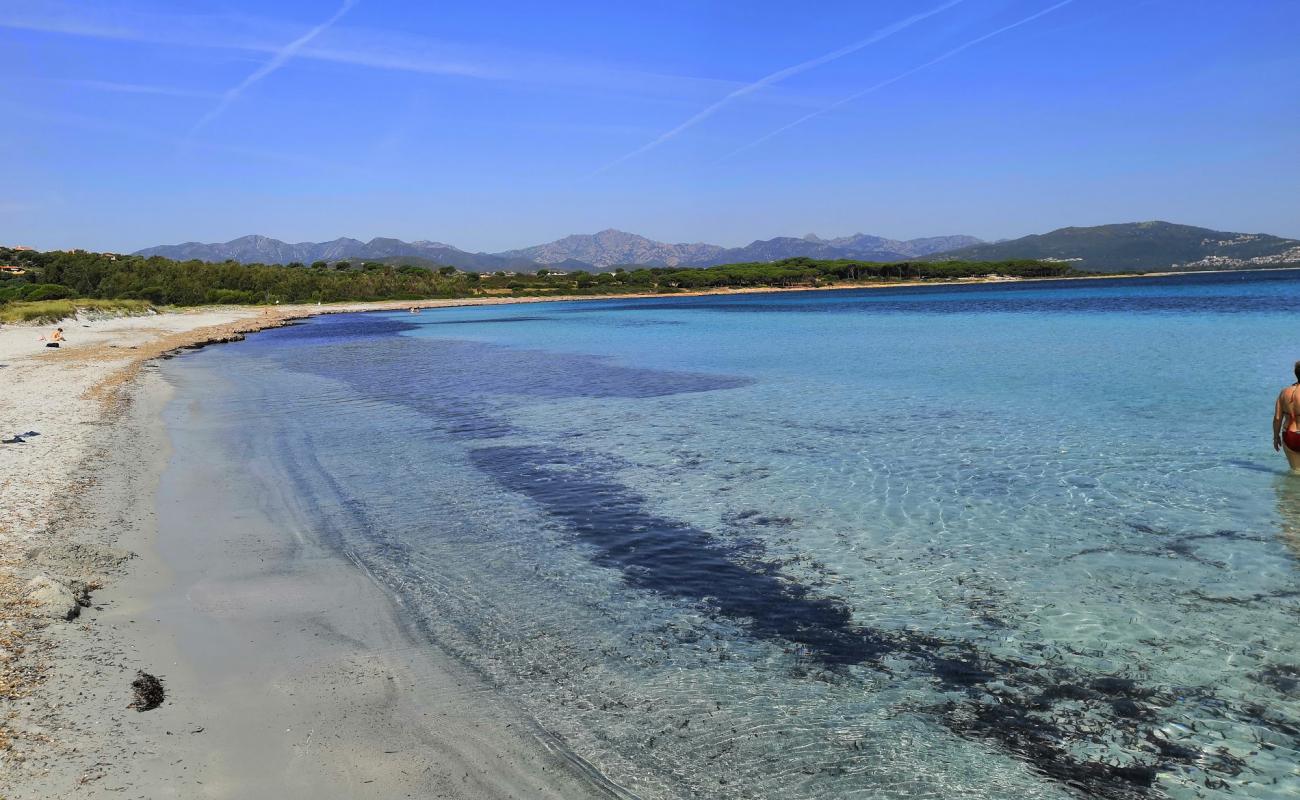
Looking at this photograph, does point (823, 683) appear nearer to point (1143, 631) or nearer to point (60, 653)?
point (1143, 631)

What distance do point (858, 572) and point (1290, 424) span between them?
283 inches

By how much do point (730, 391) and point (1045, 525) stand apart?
13.2 m

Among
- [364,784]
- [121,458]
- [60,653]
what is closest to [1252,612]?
[364,784]

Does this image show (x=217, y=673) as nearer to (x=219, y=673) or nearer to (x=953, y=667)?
(x=219, y=673)

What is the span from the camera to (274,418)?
18234 millimetres

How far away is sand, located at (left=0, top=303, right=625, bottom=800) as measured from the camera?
14.3 feet

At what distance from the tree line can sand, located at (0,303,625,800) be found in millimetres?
71988

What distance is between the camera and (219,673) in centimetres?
564

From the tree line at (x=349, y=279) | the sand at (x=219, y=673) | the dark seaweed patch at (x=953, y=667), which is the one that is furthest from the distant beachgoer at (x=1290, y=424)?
the tree line at (x=349, y=279)

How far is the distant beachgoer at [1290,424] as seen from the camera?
10.2 meters

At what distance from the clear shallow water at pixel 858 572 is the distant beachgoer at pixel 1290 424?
1.89 feet

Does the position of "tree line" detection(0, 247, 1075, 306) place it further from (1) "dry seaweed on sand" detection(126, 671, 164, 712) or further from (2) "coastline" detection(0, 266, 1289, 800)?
(1) "dry seaweed on sand" detection(126, 671, 164, 712)

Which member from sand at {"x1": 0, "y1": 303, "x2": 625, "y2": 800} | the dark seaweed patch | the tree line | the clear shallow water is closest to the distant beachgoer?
the clear shallow water

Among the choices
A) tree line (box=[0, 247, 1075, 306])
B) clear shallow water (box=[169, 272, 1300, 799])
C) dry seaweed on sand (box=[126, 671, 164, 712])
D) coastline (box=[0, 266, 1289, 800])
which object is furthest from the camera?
tree line (box=[0, 247, 1075, 306])
